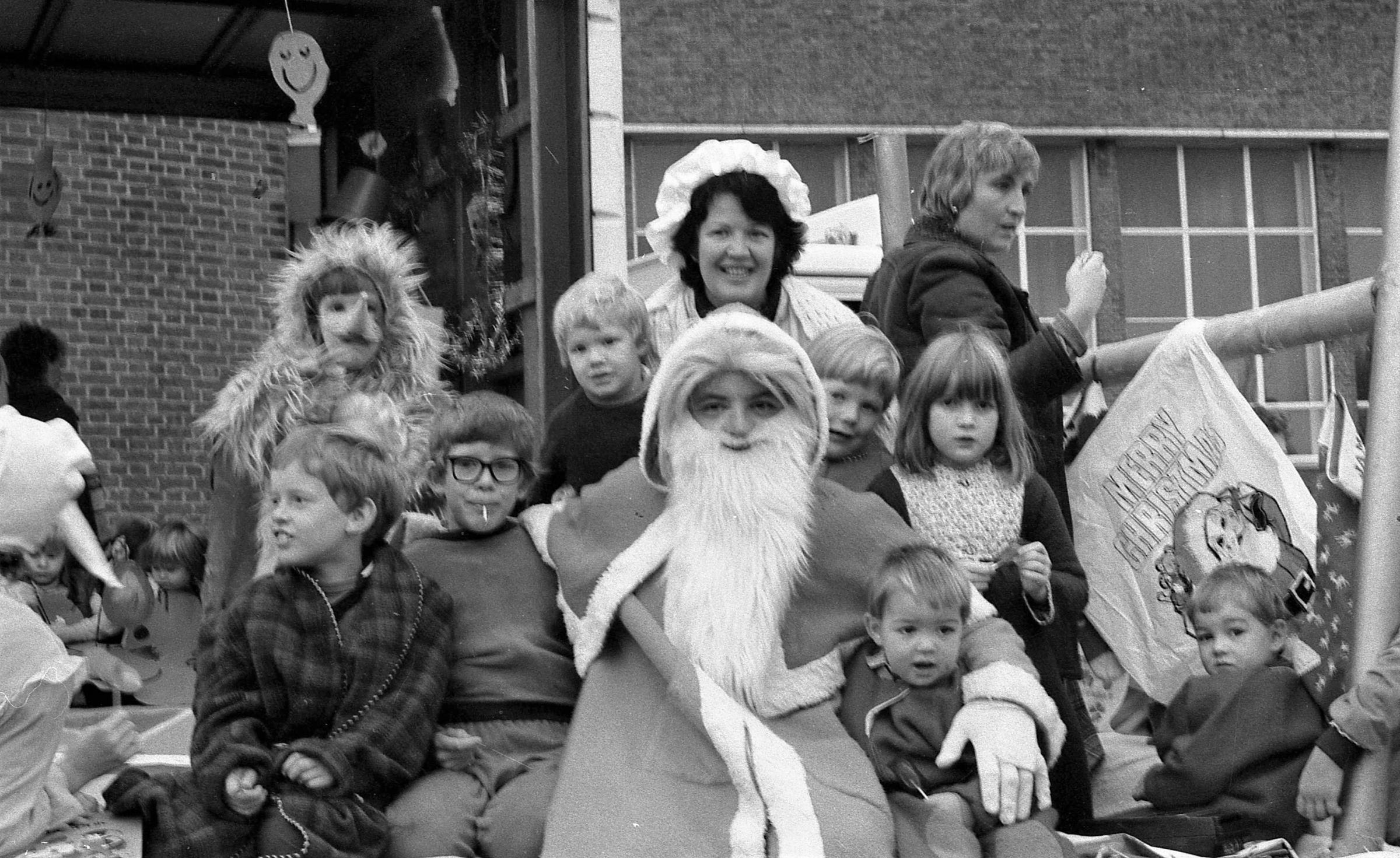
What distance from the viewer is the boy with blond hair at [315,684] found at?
10.7 feet

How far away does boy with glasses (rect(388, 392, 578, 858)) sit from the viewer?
3.38 metres

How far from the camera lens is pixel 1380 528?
372cm

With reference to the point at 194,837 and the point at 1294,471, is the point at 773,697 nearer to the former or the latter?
the point at 194,837

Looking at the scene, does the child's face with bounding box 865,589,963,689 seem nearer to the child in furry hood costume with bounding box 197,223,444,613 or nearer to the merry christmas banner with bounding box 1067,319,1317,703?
the child in furry hood costume with bounding box 197,223,444,613

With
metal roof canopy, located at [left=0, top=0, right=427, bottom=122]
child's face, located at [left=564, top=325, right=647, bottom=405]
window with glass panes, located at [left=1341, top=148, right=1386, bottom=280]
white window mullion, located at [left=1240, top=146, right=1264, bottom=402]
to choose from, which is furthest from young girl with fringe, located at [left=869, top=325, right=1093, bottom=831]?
window with glass panes, located at [left=1341, top=148, right=1386, bottom=280]

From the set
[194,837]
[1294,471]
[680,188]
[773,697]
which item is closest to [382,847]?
[194,837]

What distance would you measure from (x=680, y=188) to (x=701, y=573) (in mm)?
1172

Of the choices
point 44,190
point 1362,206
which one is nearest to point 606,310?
point 44,190

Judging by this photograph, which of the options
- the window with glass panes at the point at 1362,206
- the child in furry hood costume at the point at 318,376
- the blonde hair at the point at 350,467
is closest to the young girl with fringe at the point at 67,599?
the child in furry hood costume at the point at 318,376

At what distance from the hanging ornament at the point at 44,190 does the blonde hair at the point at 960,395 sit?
7710 mm

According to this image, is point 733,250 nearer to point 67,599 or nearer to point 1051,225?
point 67,599

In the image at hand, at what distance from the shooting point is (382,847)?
3.30m

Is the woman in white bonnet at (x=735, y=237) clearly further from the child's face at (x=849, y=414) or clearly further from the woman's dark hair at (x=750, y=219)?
the child's face at (x=849, y=414)

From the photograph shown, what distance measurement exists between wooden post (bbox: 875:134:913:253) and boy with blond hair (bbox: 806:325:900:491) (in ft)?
9.96
